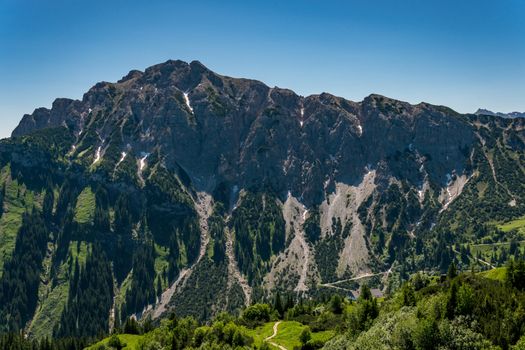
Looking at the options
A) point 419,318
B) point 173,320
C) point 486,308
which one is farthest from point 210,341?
point 486,308

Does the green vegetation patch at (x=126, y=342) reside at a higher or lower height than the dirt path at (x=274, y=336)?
lower

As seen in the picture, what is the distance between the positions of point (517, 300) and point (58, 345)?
180 meters

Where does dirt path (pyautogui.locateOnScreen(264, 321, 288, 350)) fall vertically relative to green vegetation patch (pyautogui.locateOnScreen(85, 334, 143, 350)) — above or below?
above

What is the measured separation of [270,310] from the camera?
627 ft

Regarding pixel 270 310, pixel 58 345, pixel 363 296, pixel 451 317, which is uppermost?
pixel 451 317

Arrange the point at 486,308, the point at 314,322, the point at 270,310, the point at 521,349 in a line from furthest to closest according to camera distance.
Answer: the point at 270,310
the point at 314,322
the point at 486,308
the point at 521,349

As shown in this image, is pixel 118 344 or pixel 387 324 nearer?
pixel 387 324

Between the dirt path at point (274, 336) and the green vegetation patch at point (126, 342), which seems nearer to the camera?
the dirt path at point (274, 336)

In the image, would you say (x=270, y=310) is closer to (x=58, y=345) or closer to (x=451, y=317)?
(x=58, y=345)

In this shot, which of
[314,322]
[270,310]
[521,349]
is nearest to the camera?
[521,349]

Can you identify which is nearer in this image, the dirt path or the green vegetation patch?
the dirt path

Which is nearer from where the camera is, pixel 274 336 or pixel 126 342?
pixel 274 336

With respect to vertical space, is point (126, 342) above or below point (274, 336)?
below

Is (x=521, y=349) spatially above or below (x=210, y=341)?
above
